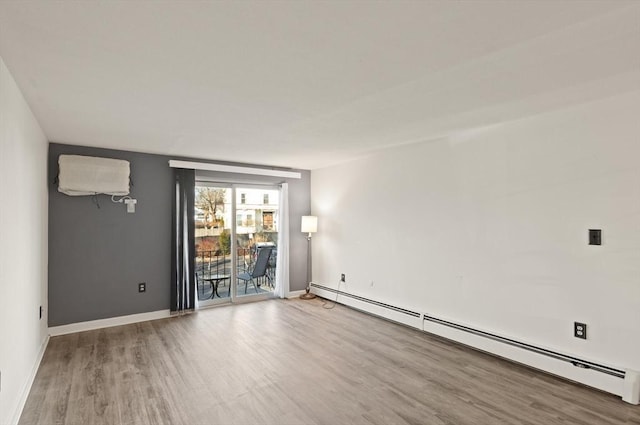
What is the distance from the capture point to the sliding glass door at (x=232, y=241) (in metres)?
5.35

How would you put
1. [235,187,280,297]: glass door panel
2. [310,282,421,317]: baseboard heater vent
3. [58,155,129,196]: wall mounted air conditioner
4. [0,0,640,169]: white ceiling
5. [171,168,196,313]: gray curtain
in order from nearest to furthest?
[0,0,640,169]: white ceiling < [58,155,129,196]: wall mounted air conditioner < [310,282,421,317]: baseboard heater vent < [171,168,196,313]: gray curtain < [235,187,280,297]: glass door panel

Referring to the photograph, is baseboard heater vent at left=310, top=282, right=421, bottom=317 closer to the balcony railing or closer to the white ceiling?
the balcony railing

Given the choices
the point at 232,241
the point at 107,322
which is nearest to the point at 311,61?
the point at 232,241

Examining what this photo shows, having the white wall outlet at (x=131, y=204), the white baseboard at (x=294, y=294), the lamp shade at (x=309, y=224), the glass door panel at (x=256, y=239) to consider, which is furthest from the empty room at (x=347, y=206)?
the lamp shade at (x=309, y=224)

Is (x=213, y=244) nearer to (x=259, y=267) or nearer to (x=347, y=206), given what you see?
(x=259, y=267)

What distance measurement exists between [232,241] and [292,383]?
308 cm

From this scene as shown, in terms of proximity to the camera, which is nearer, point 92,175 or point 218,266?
point 92,175

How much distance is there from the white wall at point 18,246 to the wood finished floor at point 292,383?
A: 1.03 ft

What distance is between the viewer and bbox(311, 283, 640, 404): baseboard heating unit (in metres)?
2.59

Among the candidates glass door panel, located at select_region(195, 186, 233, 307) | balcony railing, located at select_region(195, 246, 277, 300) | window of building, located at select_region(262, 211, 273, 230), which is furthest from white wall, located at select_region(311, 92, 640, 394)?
glass door panel, located at select_region(195, 186, 233, 307)

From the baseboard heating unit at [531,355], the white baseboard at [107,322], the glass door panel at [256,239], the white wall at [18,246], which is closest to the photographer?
the white wall at [18,246]

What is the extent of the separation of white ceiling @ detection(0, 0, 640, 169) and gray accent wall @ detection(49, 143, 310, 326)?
1.20m

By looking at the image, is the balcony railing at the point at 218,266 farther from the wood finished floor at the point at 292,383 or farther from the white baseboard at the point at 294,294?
the wood finished floor at the point at 292,383

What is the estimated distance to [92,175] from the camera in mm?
4145
